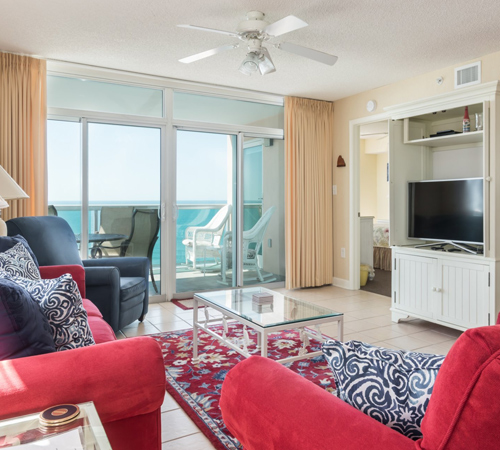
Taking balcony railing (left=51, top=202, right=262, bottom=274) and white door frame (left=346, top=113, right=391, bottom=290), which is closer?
balcony railing (left=51, top=202, right=262, bottom=274)

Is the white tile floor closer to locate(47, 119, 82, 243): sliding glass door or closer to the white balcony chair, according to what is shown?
the white balcony chair

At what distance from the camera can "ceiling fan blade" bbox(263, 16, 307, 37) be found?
2586mm

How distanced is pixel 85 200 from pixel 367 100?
136 inches

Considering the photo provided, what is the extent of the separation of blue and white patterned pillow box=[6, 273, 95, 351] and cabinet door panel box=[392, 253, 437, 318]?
313 centimetres

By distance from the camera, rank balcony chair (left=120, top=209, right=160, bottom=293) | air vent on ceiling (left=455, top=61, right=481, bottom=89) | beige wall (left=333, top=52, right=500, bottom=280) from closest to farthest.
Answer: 1. air vent on ceiling (left=455, top=61, right=481, bottom=89)
2. beige wall (left=333, top=52, right=500, bottom=280)
3. balcony chair (left=120, top=209, right=160, bottom=293)

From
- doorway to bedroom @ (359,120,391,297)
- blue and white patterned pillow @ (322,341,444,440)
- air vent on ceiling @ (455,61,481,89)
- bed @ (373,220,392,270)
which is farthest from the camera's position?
bed @ (373,220,392,270)

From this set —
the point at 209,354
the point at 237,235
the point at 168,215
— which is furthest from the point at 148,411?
the point at 237,235

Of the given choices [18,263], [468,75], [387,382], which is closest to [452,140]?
[468,75]

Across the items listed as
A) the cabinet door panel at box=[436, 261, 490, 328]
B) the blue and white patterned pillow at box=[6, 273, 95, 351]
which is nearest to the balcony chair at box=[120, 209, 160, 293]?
the cabinet door panel at box=[436, 261, 490, 328]

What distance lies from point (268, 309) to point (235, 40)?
7.56 ft

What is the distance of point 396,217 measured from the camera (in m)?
4.22

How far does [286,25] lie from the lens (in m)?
2.68

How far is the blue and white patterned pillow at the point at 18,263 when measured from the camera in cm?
207

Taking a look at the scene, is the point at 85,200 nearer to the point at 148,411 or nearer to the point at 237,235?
the point at 237,235
